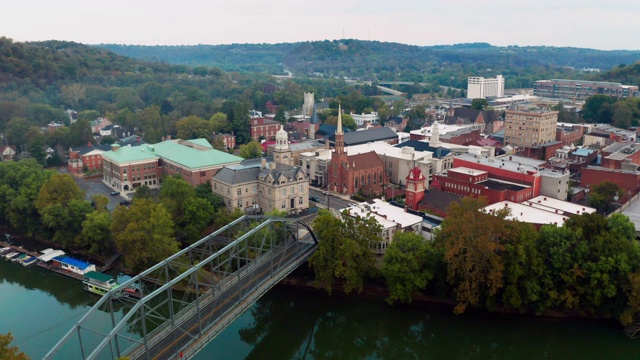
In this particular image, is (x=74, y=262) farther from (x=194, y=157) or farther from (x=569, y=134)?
(x=569, y=134)

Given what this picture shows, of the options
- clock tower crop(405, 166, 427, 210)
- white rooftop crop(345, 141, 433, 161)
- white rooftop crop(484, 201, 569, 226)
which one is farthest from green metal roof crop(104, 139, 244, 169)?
white rooftop crop(484, 201, 569, 226)

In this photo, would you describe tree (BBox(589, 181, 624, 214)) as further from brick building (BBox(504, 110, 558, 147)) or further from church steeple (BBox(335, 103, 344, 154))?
brick building (BBox(504, 110, 558, 147))

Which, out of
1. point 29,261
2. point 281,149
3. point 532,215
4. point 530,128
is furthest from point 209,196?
point 530,128

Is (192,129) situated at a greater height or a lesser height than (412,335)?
greater

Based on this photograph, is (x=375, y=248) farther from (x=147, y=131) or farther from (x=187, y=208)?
(x=147, y=131)

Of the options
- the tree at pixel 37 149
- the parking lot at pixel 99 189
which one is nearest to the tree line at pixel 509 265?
the parking lot at pixel 99 189
